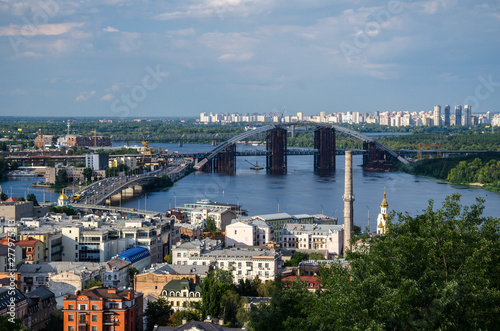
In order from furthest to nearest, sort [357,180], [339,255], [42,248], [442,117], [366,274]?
1. [442,117]
2. [357,180]
3. [339,255]
4. [42,248]
5. [366,274]

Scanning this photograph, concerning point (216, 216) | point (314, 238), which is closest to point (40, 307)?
point (314, 238)

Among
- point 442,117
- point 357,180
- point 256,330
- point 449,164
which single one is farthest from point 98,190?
point 442,117

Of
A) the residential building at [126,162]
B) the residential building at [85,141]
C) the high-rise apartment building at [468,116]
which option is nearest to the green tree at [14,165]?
the residential building at [126,162]

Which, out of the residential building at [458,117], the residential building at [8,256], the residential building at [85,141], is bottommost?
the residential building at [8,256]

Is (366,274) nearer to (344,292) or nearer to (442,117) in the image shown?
(344,292)

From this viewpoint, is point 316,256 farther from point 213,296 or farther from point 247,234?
point 213,296

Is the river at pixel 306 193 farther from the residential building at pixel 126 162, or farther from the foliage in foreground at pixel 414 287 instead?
the foliage in foreground at pixel 414 287

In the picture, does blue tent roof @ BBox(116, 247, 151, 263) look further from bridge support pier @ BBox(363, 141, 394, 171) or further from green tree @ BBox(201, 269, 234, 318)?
bridge support pier @ BBox(363, 141, 394, 171)
